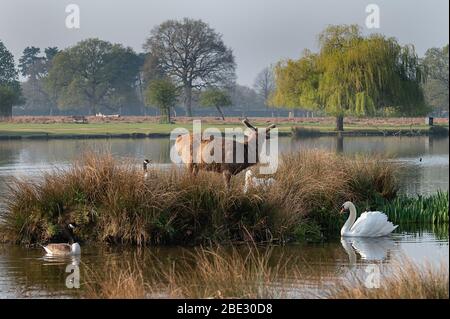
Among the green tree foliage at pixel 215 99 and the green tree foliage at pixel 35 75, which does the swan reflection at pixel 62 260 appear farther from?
the green tree foliage at pixel 35 75

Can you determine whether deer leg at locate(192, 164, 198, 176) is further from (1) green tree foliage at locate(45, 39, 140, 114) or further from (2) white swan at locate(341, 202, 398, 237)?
(1) green tree foliage at locate(45, 39, 140, 114)

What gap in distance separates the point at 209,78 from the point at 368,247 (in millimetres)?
80001

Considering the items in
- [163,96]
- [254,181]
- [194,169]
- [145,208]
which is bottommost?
[145,208]

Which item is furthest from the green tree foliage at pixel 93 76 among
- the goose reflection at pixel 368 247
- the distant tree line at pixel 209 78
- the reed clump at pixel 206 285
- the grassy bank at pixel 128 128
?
the reed clump at pixel 206 285

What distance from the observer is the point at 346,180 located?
1612 cm

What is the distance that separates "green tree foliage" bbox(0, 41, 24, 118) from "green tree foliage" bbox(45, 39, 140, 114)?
710 cm

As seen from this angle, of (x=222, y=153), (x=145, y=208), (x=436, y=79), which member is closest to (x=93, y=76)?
(x=436, y=79)

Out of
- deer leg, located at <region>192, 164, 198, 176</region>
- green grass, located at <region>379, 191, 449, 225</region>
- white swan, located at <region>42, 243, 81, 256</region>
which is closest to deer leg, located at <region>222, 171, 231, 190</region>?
deer leg, located at <region>192, 164, 198, 176</region>

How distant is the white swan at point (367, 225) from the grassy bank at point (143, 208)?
0.64m

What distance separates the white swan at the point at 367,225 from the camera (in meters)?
14.4

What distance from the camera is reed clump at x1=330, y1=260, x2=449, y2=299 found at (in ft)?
26.9

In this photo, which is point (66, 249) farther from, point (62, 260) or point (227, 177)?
point (227, 177)

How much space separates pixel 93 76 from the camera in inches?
3875
